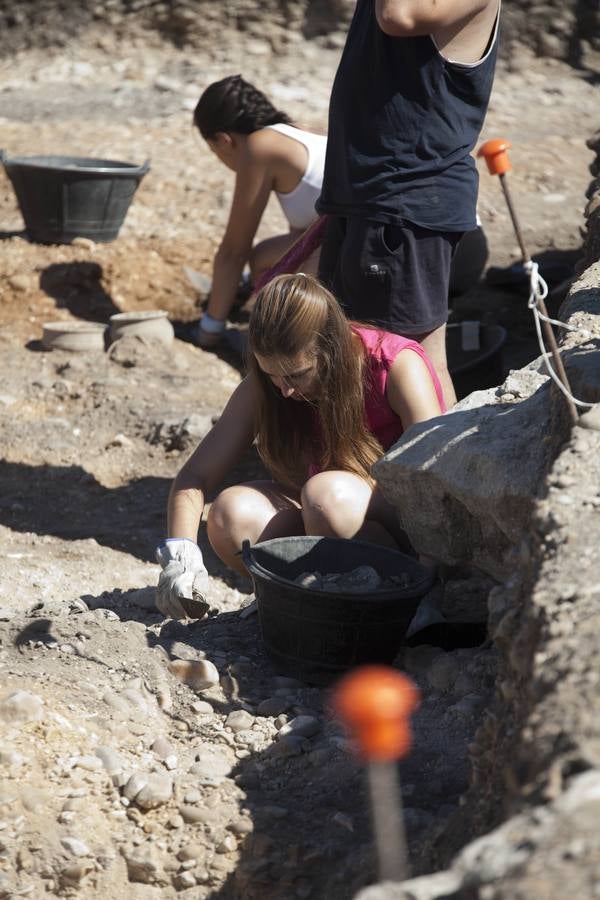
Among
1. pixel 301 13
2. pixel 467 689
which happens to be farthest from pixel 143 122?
pixel 467 689

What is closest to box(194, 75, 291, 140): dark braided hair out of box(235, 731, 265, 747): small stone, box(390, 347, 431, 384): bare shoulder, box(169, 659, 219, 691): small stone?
box(390, 347, 431, 384): bare shoulder

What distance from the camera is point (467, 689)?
262 centimetres

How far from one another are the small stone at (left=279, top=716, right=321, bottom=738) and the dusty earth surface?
12mm

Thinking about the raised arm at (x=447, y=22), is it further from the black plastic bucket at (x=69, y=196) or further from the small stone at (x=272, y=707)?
the black plastic bucket at (x=69, y=196)

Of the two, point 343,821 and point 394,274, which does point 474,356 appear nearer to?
point 394,274

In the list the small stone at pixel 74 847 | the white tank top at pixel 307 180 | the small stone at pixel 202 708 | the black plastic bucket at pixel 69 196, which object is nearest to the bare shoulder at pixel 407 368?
the small stone at pixel 202 708

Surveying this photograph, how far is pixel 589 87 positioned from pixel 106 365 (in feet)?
23.2

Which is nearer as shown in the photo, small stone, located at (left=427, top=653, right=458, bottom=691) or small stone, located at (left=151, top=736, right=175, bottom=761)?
small stone, located at (left=151, top=736, right=175, bottom=761)

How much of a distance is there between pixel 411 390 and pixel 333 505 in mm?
385

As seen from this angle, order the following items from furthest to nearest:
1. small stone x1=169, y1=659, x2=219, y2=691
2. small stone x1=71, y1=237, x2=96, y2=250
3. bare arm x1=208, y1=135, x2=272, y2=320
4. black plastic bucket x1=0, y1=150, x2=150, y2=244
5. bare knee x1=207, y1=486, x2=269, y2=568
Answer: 1. small stone x1=71, y1=237, x2=96, y2=250
2. black plastic bucket x1=0, y1=150, x2=150, y2=244
3. bare arm x1=208, y1=135, x2=272, y2=320
4. bare knee x1=207, y1=486, x2=269, y2=568
5. small stone x1=169, y1=659, x2=219, y2=691

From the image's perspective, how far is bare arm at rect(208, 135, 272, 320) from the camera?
4879mm

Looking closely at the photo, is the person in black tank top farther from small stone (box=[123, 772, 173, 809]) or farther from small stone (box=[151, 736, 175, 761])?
small stone (box=[123, 772, 173, 809])

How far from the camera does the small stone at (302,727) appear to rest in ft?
8.51

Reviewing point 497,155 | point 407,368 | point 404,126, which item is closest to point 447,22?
point 404,126
